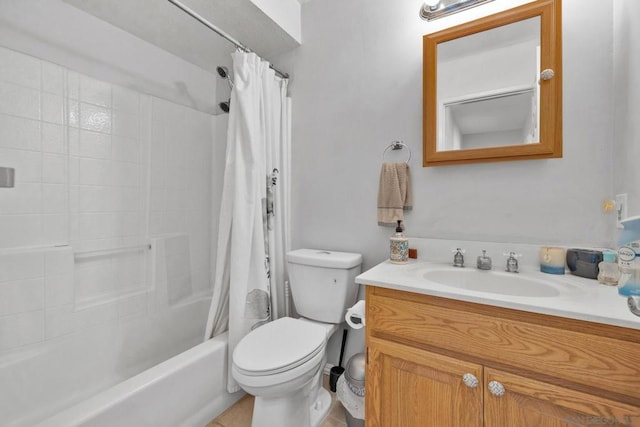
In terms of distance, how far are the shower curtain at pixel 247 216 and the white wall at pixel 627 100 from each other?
150cm

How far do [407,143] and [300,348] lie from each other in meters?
1.12

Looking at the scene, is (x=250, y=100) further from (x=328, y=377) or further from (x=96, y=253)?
(x=328, y=377)

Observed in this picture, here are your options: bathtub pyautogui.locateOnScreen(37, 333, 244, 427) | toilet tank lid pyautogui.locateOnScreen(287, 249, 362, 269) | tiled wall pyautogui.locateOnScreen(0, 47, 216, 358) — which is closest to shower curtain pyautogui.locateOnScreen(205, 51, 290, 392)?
bathtub pyautogui.locateOnScreen(37, 333, 244, 427)

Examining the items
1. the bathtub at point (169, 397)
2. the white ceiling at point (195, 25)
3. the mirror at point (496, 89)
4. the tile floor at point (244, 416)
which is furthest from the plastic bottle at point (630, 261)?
the white ceiling at point (195, 25)

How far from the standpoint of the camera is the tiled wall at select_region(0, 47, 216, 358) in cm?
131

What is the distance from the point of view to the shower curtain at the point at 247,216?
1.46 m

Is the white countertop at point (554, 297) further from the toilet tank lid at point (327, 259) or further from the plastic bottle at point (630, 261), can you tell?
the toilet tank lid at point (327, 259)

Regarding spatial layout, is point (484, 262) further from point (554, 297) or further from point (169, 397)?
point (169, 397)

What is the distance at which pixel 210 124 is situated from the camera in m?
2.21

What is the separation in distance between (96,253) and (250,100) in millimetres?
1241

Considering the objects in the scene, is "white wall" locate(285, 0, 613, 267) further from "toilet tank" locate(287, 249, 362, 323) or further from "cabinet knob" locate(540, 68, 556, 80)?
"toilet tank" locate(287, 249, 362, 323)

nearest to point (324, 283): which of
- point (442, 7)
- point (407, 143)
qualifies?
point (407, 143)

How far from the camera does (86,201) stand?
1546mm

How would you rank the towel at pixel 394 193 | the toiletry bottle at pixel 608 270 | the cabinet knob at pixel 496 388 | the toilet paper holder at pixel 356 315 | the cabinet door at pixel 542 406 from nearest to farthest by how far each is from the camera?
1. the cabinet door at pixel 542 406
2. the cabinet knob at pixel 496 388
3. the toiletry bottle at pixel 608 270
4. the toilet paper holder at pixel 356 315
5. the towel at pixel 394 193
